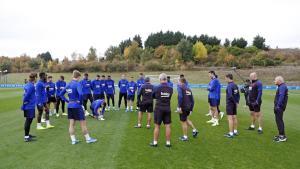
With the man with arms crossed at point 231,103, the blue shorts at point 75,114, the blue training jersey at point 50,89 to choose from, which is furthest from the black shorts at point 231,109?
the blue training jersey at point 50,89

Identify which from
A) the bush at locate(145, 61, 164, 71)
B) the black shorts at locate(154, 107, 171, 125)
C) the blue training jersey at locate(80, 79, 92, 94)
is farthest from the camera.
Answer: the bush at locate(145, 61, 164, 71)

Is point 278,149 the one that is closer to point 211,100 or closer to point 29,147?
point 211,100

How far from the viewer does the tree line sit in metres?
72.8

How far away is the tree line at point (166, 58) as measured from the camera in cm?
7281

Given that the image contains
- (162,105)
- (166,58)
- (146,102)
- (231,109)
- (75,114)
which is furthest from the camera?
(166,58)

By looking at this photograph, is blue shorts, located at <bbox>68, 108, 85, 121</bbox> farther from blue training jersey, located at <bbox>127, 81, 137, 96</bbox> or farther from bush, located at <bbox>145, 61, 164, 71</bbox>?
bush, located at <bbox>145, 61, 164, 71</bbox>

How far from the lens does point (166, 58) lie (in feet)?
264

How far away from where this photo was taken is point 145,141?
9352 millimetres

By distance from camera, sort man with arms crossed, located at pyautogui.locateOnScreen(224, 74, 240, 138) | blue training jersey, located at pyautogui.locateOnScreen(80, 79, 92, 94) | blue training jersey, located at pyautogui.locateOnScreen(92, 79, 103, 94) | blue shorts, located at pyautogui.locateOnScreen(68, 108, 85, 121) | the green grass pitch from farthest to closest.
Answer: blue training jersey, located at pyautogui.locateOnScreen(92, 79, 103, 94)
blue training jersey, located at pyautogui.locateOnScreen(80, 79, 92, 94)
man with arms crossed, located at pyautogui.locateOnScreen(224, 74, 240, 138)
blue shorts, located at pyautogui.locateOnScreen(68, 108, 85, 121)
the green grass pitch

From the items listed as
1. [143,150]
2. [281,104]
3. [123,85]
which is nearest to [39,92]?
[143,150]

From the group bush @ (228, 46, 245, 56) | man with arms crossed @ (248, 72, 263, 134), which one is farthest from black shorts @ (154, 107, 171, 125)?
bush @ (228, 46, 245, 56)

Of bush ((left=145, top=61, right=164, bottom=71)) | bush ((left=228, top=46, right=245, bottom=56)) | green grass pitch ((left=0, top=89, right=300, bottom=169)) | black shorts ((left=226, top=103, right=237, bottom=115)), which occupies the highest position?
bush ((left=228, top=46, right=245, bottom=56))

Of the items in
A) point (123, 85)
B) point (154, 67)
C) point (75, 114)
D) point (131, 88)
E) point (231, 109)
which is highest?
point (154, 67)

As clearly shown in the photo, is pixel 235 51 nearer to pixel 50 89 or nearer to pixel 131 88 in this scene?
pixel 131 88
